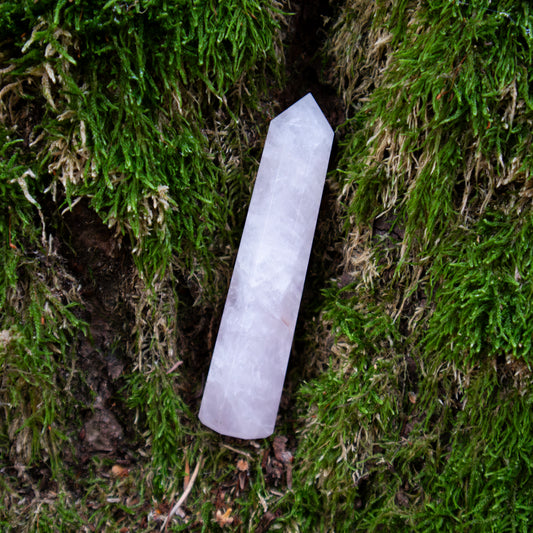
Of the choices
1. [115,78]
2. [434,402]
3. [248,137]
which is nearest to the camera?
[115,78]

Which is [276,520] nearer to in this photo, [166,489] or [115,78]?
[166,489]

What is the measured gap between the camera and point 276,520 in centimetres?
123

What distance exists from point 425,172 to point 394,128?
156 millimetres

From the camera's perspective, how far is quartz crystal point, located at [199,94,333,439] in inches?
47.6

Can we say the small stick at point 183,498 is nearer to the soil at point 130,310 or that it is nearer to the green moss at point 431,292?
the soil at point 130,310

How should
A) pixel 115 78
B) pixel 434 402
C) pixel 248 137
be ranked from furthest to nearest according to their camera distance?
1. pixel 248 137
2. pixel 434 402
3. pixel 115 78

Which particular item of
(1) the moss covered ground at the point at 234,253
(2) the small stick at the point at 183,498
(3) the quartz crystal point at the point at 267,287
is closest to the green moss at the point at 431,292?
(1) the moss covered ground at the point at 234,253

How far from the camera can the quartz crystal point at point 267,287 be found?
3.97 feet

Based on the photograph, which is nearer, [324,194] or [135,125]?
[135,125]

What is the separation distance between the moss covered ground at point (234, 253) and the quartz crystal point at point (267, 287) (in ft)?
0.32

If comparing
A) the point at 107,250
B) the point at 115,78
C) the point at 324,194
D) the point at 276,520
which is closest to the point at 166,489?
the point at 276,520

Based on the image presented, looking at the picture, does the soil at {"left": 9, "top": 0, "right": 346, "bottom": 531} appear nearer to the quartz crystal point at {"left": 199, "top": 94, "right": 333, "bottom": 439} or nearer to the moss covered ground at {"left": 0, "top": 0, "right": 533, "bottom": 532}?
the moss covered ground at {"left": 0, "top": 0, "right": 533, "bottom": 532}

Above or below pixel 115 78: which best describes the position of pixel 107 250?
below

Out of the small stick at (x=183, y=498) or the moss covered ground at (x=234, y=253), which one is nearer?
the moss covered ground at (x=234, y=253)
